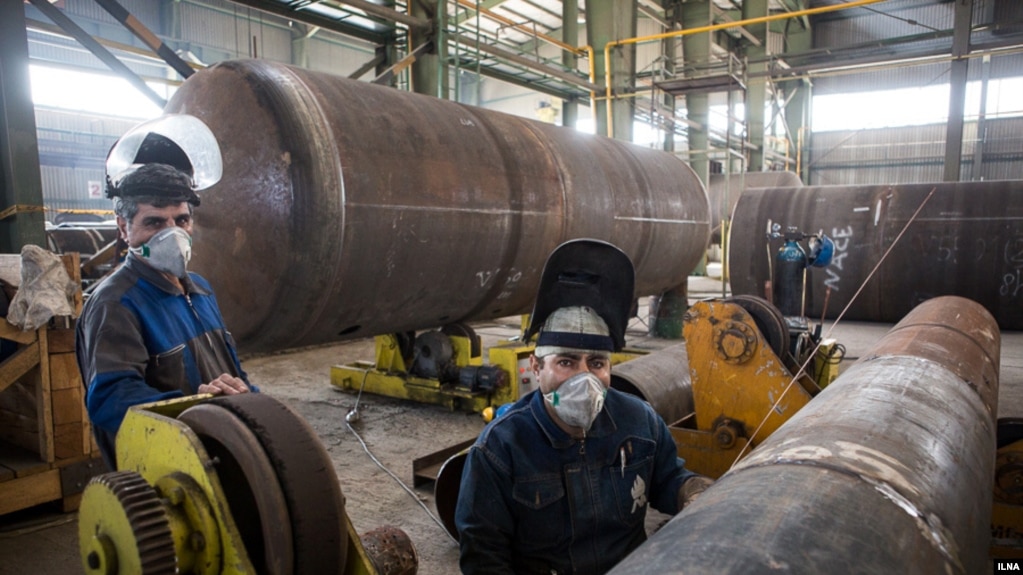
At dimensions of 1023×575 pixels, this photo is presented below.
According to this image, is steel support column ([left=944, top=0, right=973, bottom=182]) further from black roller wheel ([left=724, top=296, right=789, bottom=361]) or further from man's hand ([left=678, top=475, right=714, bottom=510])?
man's hand ([left=678, top=475, right=714, bottom=510])

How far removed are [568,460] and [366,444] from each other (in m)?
2.79

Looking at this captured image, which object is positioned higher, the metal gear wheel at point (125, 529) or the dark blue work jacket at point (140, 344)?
the dark blue work jacket at point (140, 344)

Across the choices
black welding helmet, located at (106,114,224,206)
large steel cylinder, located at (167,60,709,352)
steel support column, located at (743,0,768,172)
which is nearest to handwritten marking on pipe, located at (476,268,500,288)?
large steel cylinder, located at (167,60,709,352)

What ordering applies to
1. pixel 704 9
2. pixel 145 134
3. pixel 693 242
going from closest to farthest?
pixel 145 134 → pixel 693 242 → pixel 704 9

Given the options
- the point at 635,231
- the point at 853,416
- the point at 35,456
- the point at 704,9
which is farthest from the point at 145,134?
the point at 704,9

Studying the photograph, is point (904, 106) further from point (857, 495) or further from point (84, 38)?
point (857, 495)

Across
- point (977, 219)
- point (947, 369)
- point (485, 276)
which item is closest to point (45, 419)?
point (485, 276)

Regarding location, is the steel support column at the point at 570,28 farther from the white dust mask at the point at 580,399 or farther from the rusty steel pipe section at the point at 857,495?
the white dust mask at the point at 580,399

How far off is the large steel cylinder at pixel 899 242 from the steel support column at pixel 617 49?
226 cm

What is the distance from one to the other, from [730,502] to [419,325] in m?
3.20

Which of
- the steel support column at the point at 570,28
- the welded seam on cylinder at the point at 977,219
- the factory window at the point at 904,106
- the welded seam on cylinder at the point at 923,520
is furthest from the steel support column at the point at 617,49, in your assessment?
the factory window at the point at 904,106

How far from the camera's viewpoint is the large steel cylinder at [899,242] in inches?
303

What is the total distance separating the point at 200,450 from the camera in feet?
3.98

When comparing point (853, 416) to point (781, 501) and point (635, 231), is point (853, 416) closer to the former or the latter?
point (781, 501)
